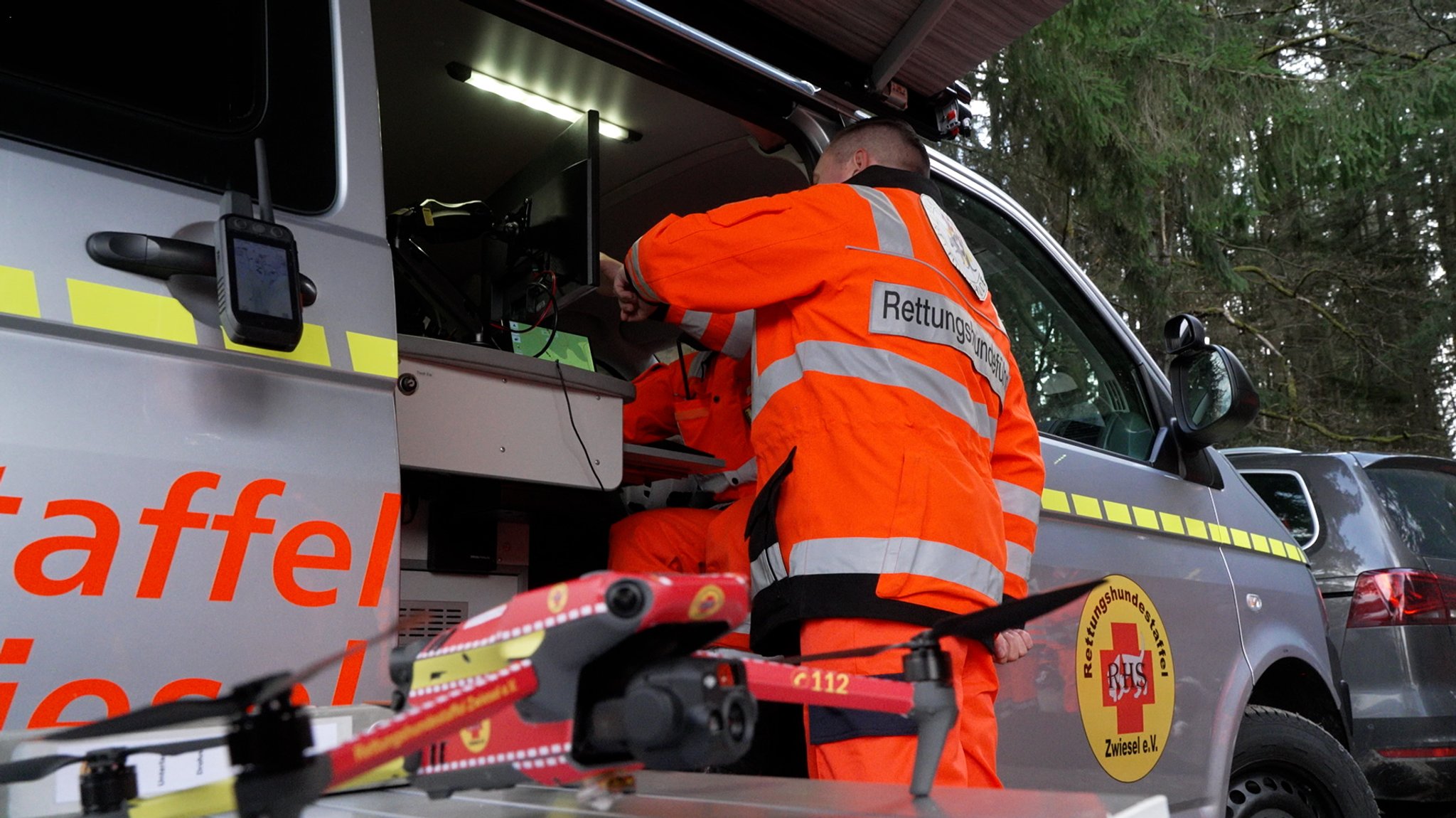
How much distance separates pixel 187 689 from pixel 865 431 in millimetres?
1153

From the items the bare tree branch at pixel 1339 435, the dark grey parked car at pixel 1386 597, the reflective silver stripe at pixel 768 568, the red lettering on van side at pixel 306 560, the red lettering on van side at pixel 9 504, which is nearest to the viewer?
the red lettering on van side at pixel 9 504

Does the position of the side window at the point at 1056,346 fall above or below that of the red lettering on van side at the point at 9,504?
above

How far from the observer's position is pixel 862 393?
2182mm

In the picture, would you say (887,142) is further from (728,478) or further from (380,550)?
(380,550)

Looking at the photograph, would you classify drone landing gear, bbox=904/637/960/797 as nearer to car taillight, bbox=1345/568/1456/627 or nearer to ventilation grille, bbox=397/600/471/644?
ventilation grille, bbox=397/600/471/644

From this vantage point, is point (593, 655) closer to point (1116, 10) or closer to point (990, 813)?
point (990, 813)

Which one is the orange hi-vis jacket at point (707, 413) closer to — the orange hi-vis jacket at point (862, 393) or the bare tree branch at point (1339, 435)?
the orange hi-vis jacket at point (862, 393)

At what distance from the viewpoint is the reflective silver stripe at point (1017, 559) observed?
2436 millimetres

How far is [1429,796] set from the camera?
16.7 feet

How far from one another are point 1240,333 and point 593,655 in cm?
1228

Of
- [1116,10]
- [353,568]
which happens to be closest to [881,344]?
[353,568]

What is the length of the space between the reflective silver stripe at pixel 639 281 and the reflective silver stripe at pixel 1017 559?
2.79 ft

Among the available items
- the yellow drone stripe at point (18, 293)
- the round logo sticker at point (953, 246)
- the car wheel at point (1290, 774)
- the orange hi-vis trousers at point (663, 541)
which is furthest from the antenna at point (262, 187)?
the car wheel at point (1290, 774)

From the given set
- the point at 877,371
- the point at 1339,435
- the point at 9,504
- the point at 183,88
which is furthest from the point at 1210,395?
the point at 1339,435
